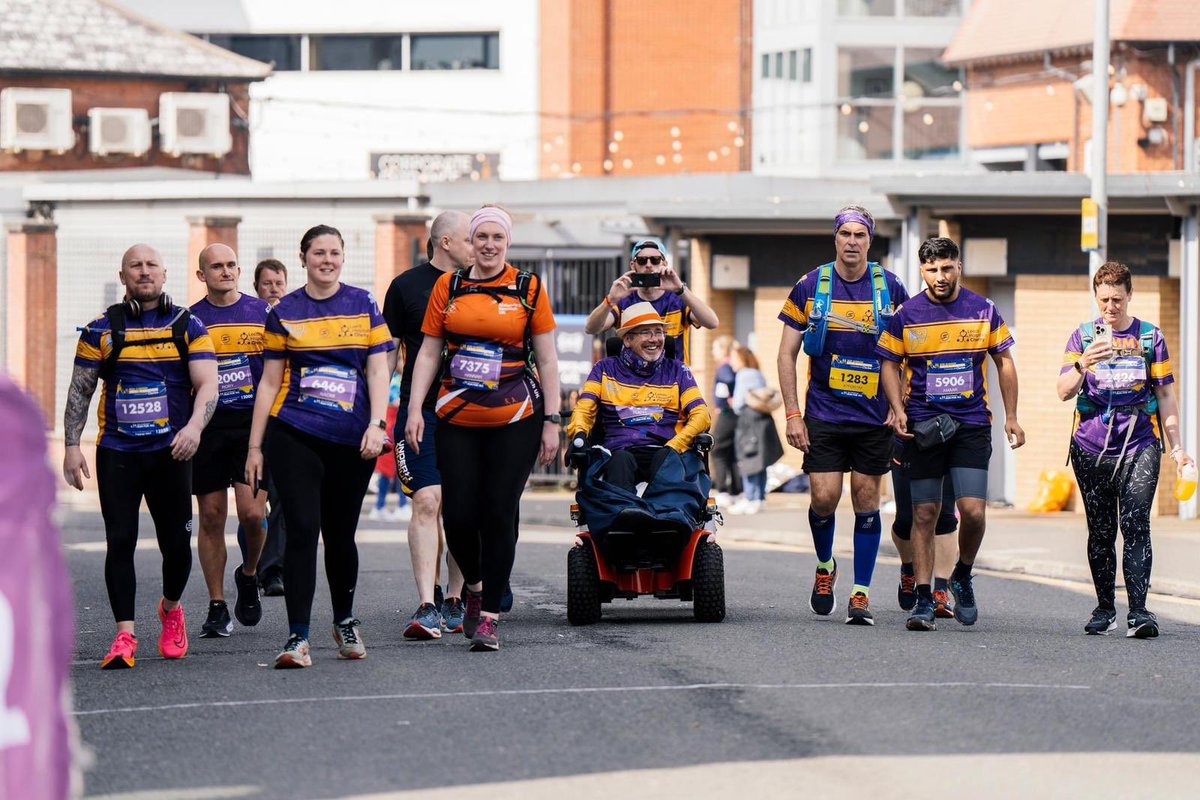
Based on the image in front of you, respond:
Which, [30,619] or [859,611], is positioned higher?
[30,619]

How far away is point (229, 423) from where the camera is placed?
448 inches

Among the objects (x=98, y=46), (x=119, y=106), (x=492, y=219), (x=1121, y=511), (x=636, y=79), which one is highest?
(x=636, y=79)

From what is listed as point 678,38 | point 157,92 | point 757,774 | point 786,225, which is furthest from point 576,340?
point 678,38

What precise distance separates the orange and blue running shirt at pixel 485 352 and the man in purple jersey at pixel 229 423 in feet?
5.80

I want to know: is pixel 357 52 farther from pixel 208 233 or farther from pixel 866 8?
pixel 208 233

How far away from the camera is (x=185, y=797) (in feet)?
22.2

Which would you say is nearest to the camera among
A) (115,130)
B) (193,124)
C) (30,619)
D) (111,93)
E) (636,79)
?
(30,619)

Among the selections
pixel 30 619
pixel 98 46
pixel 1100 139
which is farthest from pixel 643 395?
pixel 98 46

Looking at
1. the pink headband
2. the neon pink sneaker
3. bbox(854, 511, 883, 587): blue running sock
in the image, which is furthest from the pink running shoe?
bbox(854, 511, 883, 587): blue running sock

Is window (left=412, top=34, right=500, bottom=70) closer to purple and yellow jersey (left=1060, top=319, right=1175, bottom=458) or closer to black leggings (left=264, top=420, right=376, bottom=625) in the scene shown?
purple and yellow jersey (left=1060, top=319, right=1175, bottom=458)

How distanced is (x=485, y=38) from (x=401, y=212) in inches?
1047

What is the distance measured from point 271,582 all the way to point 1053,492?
10831 mm

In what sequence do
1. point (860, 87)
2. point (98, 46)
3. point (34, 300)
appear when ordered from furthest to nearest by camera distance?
1. point (860, 87)
2. point (98, 46)
3. point (34, 300)

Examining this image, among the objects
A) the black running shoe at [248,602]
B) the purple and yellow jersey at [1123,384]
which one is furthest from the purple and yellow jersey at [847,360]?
the black running shoe at [248,602]
